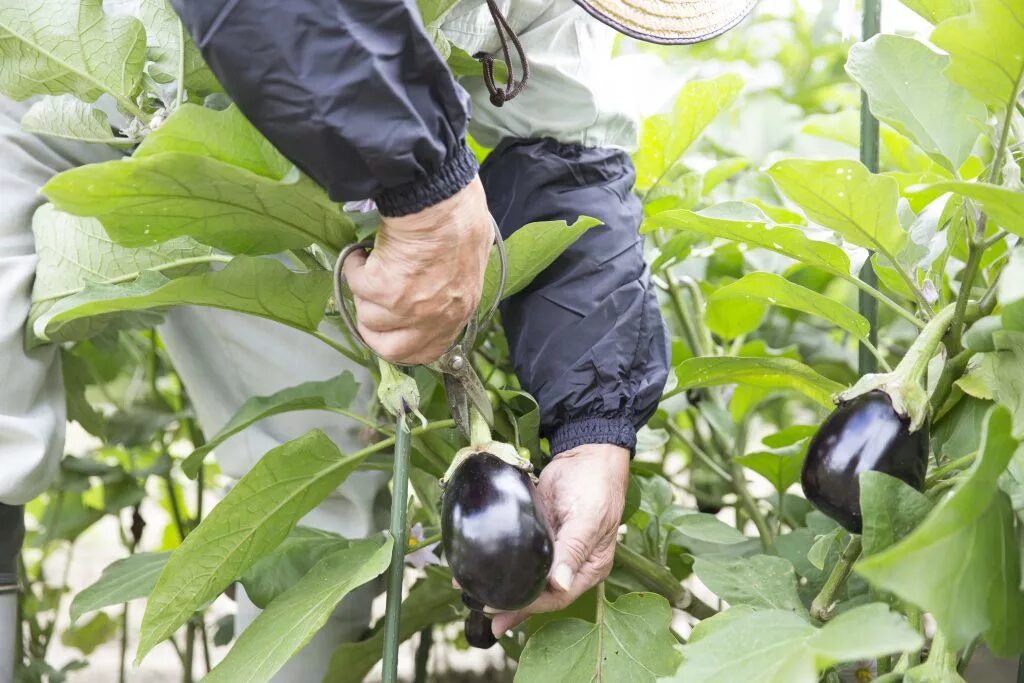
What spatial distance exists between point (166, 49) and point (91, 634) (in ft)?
3.00

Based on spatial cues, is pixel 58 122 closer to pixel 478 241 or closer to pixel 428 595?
pixel 478 241

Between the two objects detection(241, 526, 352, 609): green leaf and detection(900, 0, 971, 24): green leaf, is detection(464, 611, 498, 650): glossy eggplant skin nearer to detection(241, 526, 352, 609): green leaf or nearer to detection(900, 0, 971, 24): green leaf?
detection(241, 526, 352, 609): green leaf

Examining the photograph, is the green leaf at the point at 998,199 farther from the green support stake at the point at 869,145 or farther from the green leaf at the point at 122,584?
the green leaf at the point at 122,584

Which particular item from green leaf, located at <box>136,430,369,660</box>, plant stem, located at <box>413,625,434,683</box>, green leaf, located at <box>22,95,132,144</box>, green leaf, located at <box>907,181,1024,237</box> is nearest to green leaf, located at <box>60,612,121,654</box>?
plant stem, located at <box>413,625,434,683</box>

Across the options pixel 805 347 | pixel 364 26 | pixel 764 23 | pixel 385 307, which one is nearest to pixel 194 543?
pixel 385 307

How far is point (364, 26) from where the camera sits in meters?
0.57

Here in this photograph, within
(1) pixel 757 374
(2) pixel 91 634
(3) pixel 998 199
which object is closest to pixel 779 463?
(1) pixel 757 374

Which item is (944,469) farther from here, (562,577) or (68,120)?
(68,120)

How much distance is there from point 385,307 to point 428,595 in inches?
18.1

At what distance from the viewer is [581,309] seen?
0.82 m

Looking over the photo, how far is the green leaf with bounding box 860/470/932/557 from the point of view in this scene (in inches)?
22.2

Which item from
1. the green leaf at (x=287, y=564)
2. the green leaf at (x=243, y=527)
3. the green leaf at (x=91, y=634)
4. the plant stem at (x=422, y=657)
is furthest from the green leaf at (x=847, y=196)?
the green leaf at (x=91, y=634)

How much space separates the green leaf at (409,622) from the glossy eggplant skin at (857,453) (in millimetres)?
431

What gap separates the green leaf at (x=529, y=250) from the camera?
2.33 feet
